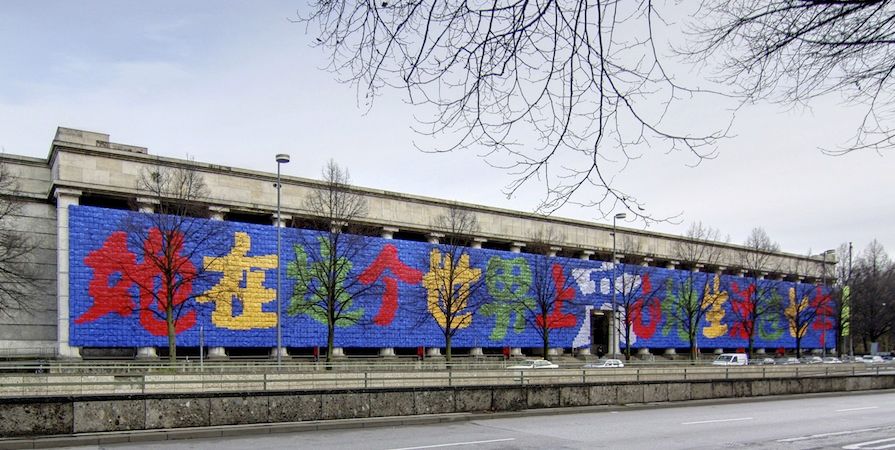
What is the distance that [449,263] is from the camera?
182 ft

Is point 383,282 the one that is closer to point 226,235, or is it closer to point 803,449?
point 226,235

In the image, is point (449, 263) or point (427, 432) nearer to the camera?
point (427, 432)

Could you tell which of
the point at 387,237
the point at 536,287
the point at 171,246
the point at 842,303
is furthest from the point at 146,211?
the point at 842,303

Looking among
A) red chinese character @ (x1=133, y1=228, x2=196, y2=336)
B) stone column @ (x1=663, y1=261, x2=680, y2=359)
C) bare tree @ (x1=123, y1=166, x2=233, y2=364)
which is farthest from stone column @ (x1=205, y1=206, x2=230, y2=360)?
stone column @ (x1=663, y1=261, x2=680, y2=359)

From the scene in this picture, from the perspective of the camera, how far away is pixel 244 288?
51125 millimetres

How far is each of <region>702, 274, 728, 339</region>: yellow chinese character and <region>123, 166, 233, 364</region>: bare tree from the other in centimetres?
4707

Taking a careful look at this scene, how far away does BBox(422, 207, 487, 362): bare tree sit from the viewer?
54.2 meters

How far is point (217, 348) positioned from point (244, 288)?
173 inches

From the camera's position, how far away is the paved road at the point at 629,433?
14898 millimetres

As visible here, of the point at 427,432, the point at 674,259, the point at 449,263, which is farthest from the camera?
the point at 674,259

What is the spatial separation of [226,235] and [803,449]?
135ft

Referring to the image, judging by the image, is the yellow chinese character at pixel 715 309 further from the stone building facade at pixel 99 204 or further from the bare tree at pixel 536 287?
the bare tree at pixel 536 287

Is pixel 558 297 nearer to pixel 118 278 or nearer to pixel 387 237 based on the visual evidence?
pixel 387 237

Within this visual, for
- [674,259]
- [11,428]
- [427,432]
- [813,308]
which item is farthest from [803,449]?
[813,308]
